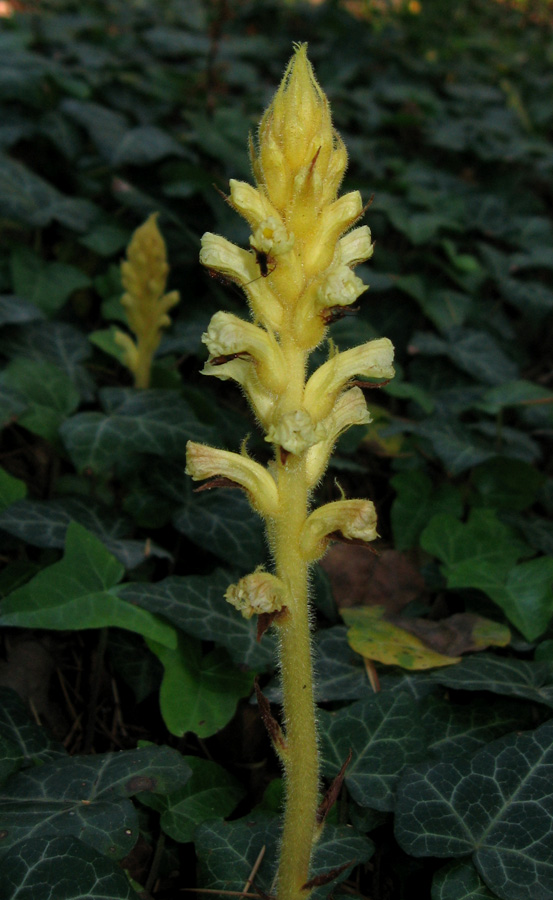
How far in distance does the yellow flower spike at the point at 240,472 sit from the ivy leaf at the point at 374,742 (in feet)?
3.13

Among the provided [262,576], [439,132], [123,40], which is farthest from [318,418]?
[123,40]

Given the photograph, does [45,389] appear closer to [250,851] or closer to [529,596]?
[250,851]

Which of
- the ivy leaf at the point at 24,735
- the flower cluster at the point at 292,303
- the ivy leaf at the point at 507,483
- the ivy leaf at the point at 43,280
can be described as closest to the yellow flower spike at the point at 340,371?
the flower cluster at the point at 292,303

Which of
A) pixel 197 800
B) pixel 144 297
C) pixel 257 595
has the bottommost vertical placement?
pixel 197 800

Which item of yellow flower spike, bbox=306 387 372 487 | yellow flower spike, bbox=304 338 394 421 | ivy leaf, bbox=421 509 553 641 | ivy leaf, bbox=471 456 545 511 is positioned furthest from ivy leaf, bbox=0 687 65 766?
ivy leaf, bbox=471 456 545 511

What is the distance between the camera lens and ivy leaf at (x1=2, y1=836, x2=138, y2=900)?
5.34ft

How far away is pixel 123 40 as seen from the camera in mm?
6688

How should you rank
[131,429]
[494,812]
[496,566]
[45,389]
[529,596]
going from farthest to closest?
[45,389] → [131,429] → [496,566] → [529,596] → [494,812]

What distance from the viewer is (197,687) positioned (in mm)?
2410

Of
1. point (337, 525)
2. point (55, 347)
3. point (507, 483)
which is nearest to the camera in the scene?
point (337, 525)

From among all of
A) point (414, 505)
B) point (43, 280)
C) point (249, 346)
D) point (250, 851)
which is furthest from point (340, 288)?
point (43, 280)

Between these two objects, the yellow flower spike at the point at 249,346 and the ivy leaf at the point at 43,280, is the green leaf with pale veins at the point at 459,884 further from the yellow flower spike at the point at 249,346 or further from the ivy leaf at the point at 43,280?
the ivy leaf at the point at 43,280

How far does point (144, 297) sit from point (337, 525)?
2241mm

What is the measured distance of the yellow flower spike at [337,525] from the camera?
1.62 meters
